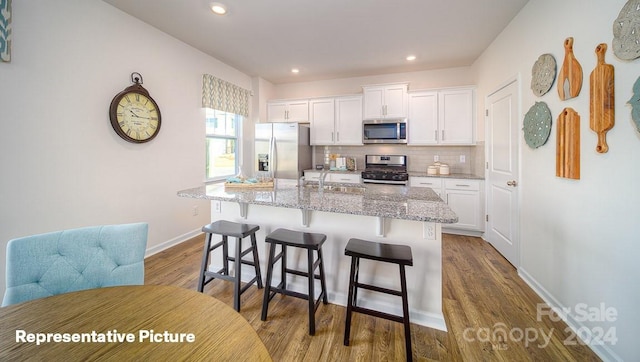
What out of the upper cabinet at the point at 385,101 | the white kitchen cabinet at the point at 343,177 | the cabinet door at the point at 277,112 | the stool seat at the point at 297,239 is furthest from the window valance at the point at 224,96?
the stool seat at the point at 297,239

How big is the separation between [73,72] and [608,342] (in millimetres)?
4591

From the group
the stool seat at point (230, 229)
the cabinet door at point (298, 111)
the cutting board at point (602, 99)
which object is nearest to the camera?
the cutting board at point (602, 99)

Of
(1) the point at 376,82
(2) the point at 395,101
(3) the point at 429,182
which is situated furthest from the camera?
(1) the point at 376,82

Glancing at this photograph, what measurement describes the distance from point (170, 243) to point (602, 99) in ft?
14.3

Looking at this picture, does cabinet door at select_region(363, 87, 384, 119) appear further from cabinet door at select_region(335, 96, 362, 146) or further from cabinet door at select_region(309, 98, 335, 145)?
cabinet door at select_region(309, 98, 335, 145)

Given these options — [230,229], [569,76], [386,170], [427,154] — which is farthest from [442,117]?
[230,229]

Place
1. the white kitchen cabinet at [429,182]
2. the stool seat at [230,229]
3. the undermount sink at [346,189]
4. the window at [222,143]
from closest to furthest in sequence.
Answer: the stool seat at [230,229]
the undermount sink at [346,189]
the white kitchen cabinet at [429,182]
the window at [222,143]

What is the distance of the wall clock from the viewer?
262 centimetres

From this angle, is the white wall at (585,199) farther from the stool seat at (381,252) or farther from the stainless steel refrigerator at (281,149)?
the stainless steel refrigerator at (281,149)

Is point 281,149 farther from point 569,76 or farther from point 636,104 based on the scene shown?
point 636,104

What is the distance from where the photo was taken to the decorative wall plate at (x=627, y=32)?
4.37ft

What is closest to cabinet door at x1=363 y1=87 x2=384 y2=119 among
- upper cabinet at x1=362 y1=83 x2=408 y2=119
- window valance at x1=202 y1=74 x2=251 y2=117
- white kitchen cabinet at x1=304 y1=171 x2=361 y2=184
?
upper cabinet at x1=362 y1=83 x2=408 y2=119

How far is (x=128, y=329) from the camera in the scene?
29.4 inches

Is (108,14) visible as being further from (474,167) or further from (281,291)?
(474,167)
